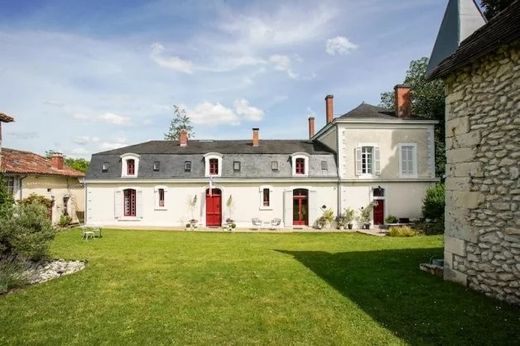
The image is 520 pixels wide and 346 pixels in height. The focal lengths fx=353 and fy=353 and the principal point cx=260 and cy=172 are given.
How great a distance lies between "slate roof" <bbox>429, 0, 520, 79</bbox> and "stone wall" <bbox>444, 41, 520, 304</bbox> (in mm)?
203

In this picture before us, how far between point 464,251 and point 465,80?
3.23 metres

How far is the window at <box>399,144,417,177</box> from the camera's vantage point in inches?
790

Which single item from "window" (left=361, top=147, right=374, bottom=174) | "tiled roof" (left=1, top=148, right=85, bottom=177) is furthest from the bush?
"tiled roof" (left=1, top=148, right=85, bottom=177)

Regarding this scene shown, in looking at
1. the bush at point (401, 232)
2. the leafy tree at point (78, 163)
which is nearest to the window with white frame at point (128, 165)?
the bush at point (401, 232)

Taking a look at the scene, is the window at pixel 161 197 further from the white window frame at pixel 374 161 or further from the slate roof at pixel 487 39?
the slate roof at pixel 487 39

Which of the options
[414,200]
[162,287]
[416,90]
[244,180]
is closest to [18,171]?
[244,180]

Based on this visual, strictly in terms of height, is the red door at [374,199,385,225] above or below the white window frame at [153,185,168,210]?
below

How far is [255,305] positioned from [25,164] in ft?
60.9

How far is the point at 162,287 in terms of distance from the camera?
282 inches

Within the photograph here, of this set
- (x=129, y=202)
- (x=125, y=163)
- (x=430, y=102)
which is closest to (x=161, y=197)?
(x=129, y=202)

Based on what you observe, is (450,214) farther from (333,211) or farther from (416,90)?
(416,90)

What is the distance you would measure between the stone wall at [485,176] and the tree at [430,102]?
1600 cm

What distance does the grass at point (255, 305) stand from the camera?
477 centimetres

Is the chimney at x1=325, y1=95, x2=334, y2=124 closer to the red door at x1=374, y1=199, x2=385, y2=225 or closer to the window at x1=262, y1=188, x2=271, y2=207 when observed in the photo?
the red door at x1=374, y1=199, x2=385, y2=225
